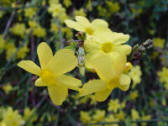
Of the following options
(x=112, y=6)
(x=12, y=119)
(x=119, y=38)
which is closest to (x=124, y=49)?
(x=119, y=38)

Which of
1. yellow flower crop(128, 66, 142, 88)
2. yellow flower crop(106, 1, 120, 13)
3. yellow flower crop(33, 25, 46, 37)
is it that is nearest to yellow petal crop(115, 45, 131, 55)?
yellow flower crop(128, 66, 142, 88)

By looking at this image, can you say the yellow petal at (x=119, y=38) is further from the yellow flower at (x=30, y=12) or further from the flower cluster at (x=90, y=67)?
the yellow flower at (x=30, y=12)

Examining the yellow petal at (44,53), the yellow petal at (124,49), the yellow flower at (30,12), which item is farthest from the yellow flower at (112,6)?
the yellow petal at (44,53)

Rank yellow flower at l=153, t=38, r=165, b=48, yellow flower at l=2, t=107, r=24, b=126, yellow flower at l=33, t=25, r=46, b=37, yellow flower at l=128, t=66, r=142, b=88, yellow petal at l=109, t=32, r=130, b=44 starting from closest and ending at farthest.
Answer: yellow petal at l=109, t=32, r=130, b=44
yellow flower at l=2, t=107, r=24, b=126
yellow flower at l=128, t=66, r=142, b=88
yellow flower at l=33, t=25, r=46, b=37
yellow flower at l=153, t=38, r=165, b=48

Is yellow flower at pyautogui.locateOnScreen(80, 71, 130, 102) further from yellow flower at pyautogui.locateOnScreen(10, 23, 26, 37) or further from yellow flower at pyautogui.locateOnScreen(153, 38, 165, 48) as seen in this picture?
yellow flower at pyautogui.locateOnScreen(153, 38, 165, 48)

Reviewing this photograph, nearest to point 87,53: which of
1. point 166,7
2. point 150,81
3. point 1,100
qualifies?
point 1,100

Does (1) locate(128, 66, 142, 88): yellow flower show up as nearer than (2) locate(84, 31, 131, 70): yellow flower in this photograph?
No
